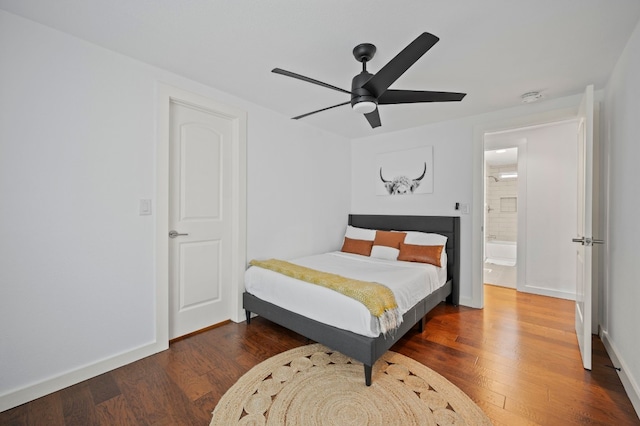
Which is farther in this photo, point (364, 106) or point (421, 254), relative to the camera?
point (421, 254)

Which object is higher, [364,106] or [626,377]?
[364,106]

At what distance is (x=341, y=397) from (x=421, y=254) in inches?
75.6

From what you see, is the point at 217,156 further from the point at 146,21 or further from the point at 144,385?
the point at 144,385

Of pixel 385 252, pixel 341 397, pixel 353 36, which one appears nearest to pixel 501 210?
pixel 385 252

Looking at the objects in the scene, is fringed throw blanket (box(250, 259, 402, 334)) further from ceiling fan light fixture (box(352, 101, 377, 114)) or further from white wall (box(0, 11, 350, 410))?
white wall (box(0, 11, 350, 410))

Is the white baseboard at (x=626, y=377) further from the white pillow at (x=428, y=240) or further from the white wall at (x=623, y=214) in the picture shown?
the white pillow at (x=428, y=240)

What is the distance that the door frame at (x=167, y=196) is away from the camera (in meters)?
2.30

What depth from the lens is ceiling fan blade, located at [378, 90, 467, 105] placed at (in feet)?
6.36

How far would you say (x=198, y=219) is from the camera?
8.85ft

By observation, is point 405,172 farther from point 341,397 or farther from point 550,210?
point 341,397

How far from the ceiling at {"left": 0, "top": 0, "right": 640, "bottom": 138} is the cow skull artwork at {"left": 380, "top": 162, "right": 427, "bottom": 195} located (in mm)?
1388

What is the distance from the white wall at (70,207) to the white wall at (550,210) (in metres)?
4.50

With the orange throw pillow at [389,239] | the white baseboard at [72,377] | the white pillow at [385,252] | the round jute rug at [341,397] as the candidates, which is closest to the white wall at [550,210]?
the orange throw pillow at [389,239]

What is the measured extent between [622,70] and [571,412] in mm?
2368
